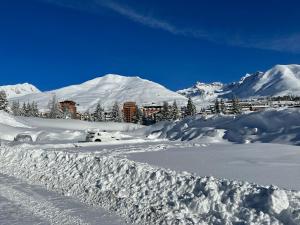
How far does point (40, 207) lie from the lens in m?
13.1

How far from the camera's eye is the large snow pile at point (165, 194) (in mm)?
9695

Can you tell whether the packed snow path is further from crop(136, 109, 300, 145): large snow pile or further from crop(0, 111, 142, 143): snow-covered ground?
crop(0, 111, 142, 143): snow-covered ground

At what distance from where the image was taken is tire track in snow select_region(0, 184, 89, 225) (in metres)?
11.4

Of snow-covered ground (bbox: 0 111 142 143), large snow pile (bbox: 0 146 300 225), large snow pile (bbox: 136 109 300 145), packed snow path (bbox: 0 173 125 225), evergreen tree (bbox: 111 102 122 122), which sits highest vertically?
evergreen tree (bbox: 111 102 122 122)

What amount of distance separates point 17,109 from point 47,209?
13825 cm

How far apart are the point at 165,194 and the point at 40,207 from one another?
374 centimetres

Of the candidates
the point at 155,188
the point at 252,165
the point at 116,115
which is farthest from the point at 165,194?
the point at 116,115

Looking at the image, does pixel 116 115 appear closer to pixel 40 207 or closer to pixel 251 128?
pixel 251 128

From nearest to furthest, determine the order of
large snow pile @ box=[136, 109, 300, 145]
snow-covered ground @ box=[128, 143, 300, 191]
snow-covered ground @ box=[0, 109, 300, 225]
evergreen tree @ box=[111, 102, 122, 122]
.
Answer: snow-covered ground @ box=[0, 109, 300, 225] < snow-covered ground @ box=[128, 143, 300, 191] < large snow pile @ box=[136, 109, 300, 145] < evergreen tree @ box=[111, 102, 122, 122]

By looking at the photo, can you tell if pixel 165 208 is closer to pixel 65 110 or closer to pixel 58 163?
pixel 58 163

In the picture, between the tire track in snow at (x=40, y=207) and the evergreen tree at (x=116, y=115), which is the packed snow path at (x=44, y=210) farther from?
the evergreen tree at (x=116, y=115)

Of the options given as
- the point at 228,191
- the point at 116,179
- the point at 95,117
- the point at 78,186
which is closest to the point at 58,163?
the point at 78,186

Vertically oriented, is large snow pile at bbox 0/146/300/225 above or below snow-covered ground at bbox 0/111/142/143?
below

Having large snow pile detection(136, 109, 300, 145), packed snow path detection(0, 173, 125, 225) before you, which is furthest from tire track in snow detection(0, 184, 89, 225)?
large snow pile detection(136, 109, 300, 145)
